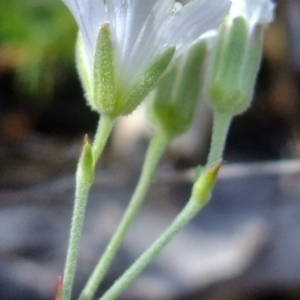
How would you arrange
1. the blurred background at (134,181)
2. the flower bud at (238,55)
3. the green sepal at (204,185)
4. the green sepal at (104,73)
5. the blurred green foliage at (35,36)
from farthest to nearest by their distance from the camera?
the blurred green foliage at (35,36), the blurred background at (134,181), the flower bud at (238,55), the green sepal at (204,185), the green sepal at (104,73)

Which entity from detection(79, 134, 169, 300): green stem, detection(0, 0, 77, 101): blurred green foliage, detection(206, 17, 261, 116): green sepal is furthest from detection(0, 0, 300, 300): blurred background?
detection(206, 17, 261, 116): green sepal

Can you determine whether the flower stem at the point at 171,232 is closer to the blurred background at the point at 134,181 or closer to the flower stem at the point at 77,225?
the flower stem at the point at 77,225

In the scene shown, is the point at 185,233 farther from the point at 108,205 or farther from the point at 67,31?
the point at 67,31

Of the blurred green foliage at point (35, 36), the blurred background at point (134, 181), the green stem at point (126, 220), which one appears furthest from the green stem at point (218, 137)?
the blurred green foliage at point (35, 36)

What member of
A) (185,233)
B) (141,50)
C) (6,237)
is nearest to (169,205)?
(185,233)

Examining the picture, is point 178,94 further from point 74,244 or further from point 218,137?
point 74,244

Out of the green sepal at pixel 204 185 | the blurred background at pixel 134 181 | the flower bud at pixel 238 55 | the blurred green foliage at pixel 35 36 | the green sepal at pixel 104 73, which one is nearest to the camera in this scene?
the green sepal at pixel 104 73
